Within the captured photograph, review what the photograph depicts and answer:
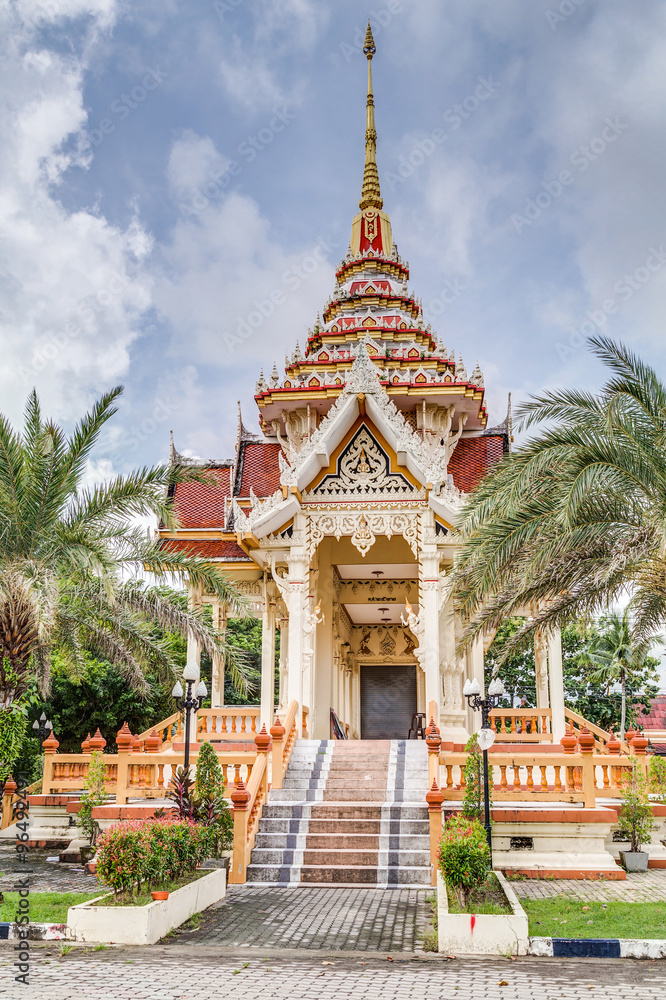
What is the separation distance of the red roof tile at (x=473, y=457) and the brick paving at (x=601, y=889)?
358 inches

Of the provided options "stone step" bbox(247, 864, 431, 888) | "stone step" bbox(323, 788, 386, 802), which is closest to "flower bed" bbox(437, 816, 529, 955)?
"stone step" bbox(247, 864, 431, 888)

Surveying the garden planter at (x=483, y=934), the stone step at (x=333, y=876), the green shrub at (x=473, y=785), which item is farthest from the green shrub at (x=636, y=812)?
the garden planter at (x=483, y=934)

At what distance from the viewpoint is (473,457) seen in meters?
19.4

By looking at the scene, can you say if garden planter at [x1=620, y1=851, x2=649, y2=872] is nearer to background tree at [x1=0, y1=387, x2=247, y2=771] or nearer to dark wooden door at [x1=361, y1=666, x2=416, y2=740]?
background tree at [x1=0, y1=387, x2=247, y2=771]

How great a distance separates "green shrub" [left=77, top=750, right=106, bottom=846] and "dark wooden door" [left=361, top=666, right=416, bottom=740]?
995 cm

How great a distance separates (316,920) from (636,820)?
5278 mm

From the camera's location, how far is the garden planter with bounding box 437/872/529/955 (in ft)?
23.4

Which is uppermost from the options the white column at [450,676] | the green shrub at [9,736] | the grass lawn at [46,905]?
the white column at [450,676]

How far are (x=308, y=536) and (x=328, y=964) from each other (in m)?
9.14

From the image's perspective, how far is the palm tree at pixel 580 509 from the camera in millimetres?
9859

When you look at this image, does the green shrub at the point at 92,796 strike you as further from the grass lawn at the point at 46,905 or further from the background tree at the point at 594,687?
the background tree at the point at 594,687

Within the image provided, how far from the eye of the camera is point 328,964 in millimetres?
6848

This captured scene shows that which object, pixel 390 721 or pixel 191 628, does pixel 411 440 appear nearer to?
pixel 191 628

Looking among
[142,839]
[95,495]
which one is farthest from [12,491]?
[142,839]
